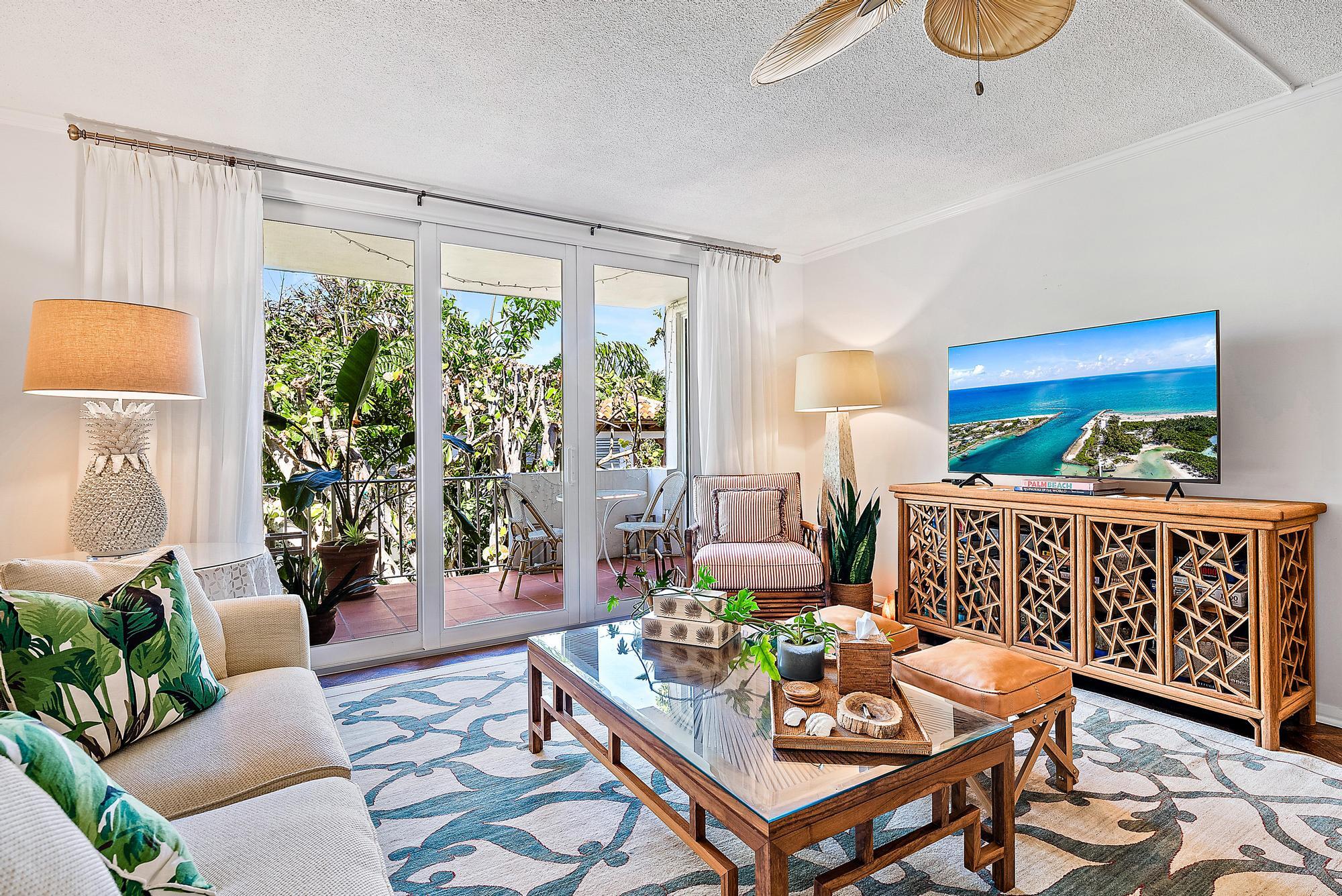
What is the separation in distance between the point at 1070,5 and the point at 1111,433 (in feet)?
6.83

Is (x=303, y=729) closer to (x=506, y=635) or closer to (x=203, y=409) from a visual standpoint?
(x=203, y=409)

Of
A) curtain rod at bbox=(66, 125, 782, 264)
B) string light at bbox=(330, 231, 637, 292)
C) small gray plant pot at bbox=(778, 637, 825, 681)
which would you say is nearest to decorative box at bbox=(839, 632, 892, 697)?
small gray plant pot at bbox=(778, 637, 825, 681)

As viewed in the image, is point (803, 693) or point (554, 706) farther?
point (554, 706)

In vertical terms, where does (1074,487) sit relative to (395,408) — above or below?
below

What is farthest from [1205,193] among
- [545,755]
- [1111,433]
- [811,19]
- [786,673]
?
[545,755]

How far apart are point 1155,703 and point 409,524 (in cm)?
357

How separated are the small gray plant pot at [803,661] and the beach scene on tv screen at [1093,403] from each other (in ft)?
6.52

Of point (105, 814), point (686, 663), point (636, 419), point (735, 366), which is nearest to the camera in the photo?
point (105, 814)

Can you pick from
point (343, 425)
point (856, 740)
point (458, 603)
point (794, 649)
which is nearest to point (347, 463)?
point (343, 425)

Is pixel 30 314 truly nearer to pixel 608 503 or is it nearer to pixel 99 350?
pixel 99 350

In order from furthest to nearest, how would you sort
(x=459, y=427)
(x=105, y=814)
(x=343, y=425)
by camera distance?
(x=459, y=427), (x=343, y=425), (x=105, y=814)

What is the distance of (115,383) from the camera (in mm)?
2402

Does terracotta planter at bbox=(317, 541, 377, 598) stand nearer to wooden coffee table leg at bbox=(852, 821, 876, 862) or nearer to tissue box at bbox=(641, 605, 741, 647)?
tissue box at bbox=(641, 605, 741, 647)

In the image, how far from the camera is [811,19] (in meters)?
1.67
